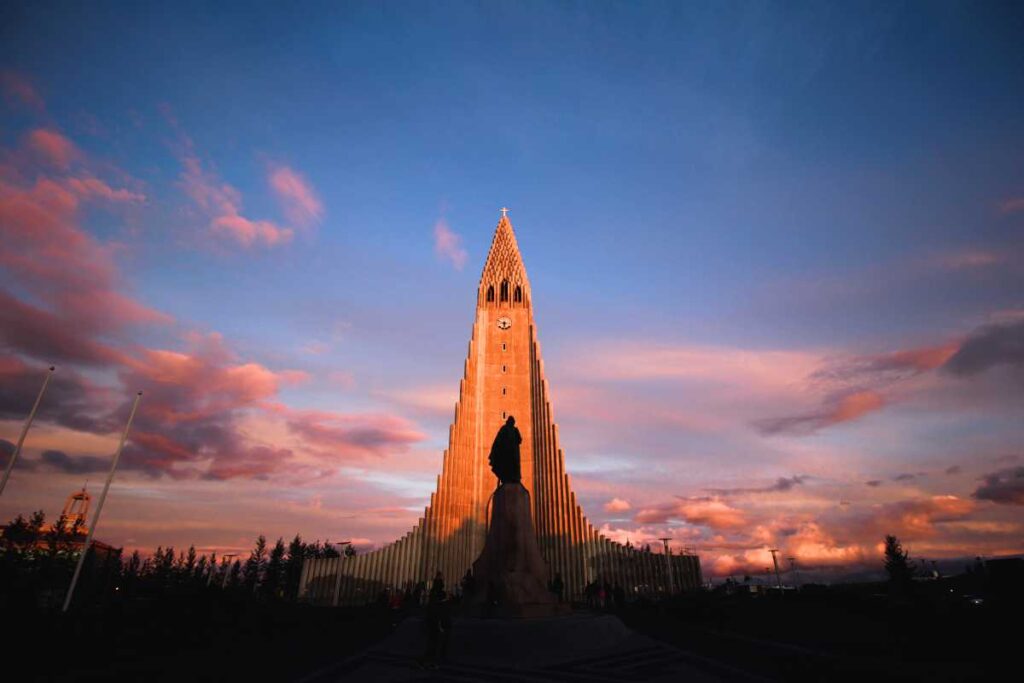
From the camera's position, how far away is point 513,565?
1134 centimetres

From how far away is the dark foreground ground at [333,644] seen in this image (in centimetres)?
659

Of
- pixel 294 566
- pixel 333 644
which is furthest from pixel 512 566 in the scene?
pixel 294 566

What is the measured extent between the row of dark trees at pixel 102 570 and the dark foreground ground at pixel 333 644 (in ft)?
3.83

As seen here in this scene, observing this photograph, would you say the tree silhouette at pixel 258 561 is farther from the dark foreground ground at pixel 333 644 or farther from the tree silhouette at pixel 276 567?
the dark foreground ground at pixel 333 644

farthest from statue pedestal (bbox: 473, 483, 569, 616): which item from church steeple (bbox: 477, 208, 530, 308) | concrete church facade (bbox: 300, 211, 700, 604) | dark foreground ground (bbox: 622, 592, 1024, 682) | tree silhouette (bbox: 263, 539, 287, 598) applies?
tree silhouette (bbox: 263, 539, 287, 598)

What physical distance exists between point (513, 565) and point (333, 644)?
15.8ft

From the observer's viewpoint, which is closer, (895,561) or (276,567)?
(895,561)

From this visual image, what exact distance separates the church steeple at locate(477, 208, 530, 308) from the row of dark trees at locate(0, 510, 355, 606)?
2628cm

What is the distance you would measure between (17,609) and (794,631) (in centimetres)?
1690

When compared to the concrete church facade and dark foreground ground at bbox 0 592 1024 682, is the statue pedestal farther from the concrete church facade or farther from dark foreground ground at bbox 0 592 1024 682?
the concrete church facade

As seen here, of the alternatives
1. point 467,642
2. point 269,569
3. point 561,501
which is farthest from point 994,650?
point 269,569

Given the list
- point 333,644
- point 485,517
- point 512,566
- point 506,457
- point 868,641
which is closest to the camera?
point 868,641

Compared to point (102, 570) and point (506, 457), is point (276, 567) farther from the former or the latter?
point (506, 457)

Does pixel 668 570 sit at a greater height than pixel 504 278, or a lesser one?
lesser
